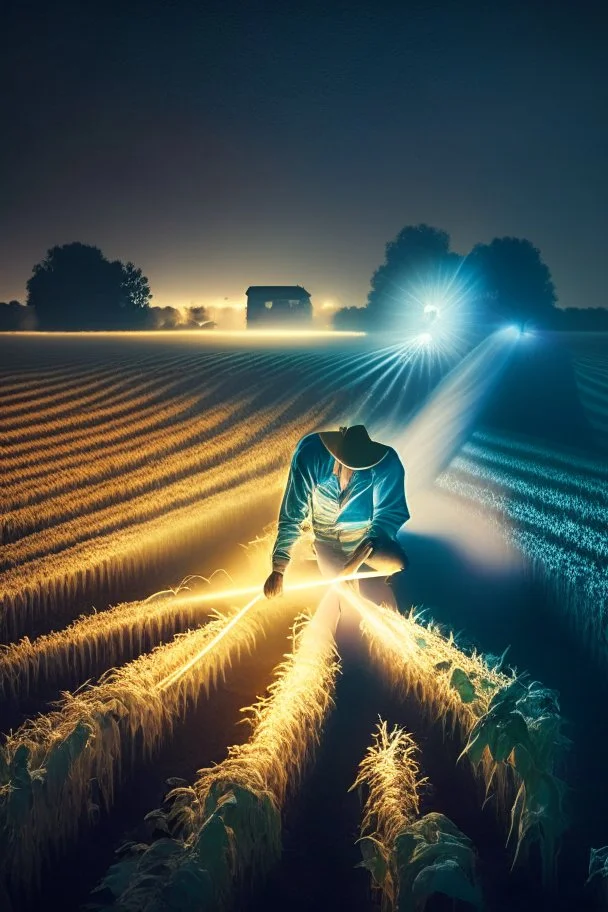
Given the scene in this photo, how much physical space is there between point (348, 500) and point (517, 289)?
10.0 metres

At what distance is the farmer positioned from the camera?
415 cm

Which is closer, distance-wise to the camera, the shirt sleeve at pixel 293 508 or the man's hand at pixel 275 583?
the shirt sleeve at pixel 293 508

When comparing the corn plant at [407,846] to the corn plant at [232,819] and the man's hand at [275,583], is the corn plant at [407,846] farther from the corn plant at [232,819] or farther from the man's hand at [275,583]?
the man's hand at [275,583]

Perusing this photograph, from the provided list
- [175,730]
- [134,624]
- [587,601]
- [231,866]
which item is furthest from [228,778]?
[587,601]

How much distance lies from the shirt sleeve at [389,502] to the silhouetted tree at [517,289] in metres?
9.64

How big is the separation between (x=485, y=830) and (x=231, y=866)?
1434 millimetres

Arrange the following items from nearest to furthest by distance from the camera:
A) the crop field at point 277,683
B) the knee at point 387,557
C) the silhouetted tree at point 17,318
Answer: the crop field at point 277,683
the knee at point 387,557
the silhouetted tree at point 17,318

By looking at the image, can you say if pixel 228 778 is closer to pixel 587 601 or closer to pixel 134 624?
pixel 134 624

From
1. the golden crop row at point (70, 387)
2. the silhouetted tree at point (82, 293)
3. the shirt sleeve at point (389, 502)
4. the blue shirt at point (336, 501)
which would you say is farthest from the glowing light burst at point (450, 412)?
the silhouetted tree at point (82, 293)

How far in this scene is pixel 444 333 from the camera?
14086mm

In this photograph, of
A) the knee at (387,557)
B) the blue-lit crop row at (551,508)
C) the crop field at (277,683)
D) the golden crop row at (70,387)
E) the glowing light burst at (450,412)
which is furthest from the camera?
the golden crop row at (70,387)

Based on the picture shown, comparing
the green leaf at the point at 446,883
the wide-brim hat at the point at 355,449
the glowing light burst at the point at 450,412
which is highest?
the wide-brim hat at the point at 355,449

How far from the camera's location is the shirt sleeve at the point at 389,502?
14.1ft

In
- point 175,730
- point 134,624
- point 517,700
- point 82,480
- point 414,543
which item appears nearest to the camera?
point 517,700
